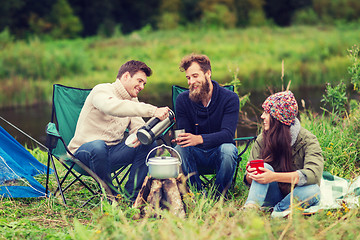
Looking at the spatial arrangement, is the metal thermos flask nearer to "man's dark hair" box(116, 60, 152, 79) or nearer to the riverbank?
"man's dark hair" box(116, 60, 152, 79)

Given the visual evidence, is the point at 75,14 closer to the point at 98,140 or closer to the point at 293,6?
the point at 293,6

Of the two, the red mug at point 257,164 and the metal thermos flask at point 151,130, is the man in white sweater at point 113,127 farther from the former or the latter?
the red mug at point 257,164

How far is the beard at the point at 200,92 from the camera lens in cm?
283

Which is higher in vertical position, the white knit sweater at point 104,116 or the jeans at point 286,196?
the white knit sweater at point 104,116

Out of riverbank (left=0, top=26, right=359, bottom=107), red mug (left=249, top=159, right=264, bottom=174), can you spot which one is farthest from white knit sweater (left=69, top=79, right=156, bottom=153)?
riverbank (left=0, top=26, right=359, bottom=107)

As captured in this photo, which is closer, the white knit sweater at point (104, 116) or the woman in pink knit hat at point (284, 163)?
the woman in pink knit hat at point (284, 163)

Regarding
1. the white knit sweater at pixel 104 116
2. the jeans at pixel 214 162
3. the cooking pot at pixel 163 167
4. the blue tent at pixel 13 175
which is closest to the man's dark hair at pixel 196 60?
the white knit sweater at pixel 104 116

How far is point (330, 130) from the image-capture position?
11.2 ft

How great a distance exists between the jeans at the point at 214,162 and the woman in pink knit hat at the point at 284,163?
0.71 ft

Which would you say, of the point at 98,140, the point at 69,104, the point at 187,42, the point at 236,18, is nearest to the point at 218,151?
the point at 98,140

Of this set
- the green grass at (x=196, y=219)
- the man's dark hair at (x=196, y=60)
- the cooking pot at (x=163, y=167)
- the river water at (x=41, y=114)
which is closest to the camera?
the green grass at (x=196, y=219)

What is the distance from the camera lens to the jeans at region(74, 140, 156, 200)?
2.61m

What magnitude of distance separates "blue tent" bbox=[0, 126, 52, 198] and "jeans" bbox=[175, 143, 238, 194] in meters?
0.92

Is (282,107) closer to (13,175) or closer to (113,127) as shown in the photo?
(113,127)
